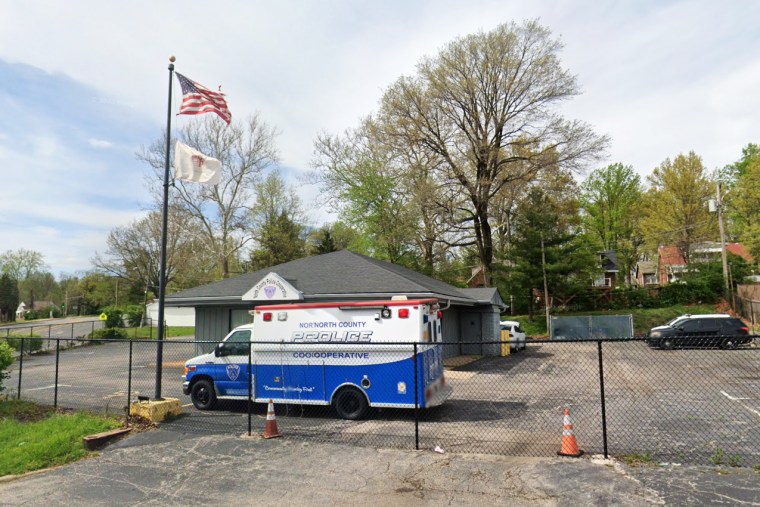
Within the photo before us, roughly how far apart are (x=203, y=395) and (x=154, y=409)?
1675 millimetres

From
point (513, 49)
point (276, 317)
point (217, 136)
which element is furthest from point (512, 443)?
point (217, 136)

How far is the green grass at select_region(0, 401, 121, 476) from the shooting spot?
7230 mm

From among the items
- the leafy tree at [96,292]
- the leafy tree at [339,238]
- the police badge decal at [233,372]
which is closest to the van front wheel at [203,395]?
the police badge decal at [233,372]

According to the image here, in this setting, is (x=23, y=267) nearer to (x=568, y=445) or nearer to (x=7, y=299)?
(x=7, y=299)

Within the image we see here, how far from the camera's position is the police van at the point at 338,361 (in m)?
9.38

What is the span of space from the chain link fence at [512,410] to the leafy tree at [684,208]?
113 feet

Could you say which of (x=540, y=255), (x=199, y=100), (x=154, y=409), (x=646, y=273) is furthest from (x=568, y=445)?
(x=646, y=273)

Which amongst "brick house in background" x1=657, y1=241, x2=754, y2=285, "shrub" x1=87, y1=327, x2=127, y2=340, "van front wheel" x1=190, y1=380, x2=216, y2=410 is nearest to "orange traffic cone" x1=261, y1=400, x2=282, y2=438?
"van front wheel" x1=190, y1=380, x2=216, y2=410

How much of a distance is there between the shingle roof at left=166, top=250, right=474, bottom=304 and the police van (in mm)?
6738

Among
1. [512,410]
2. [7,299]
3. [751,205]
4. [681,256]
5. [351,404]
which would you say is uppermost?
[751,205]

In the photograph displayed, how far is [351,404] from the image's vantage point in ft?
32.1

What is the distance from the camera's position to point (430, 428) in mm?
8883

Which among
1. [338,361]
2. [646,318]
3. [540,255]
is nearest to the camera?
[338,361]

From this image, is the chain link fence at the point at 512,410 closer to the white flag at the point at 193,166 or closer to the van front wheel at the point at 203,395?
the van front wheel at the point at 203,395
